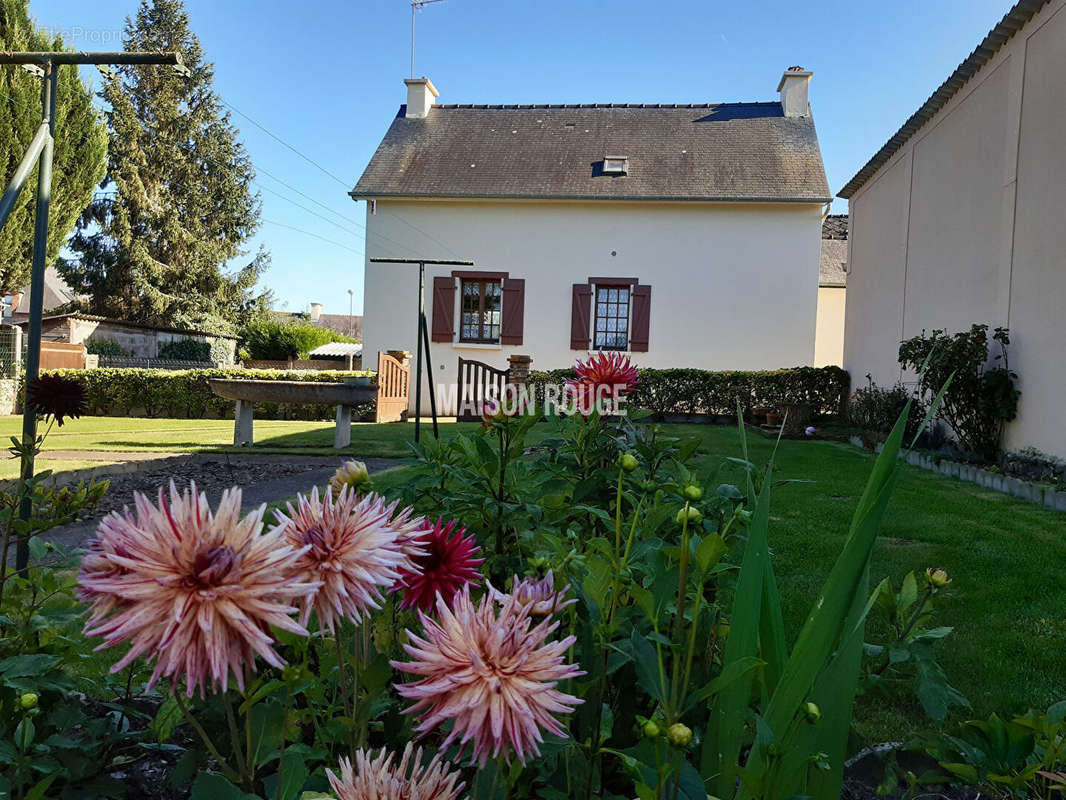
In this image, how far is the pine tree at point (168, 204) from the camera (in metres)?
24.6

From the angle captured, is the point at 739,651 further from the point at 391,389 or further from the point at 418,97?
the point at 418,97

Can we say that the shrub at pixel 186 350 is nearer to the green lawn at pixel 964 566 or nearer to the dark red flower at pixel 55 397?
the green lawn at pixel 964 566

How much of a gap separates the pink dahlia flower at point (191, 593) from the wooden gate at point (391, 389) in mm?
10808

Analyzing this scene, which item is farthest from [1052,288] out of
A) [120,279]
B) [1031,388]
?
[120,279]

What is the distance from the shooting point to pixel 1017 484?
18.3 feet

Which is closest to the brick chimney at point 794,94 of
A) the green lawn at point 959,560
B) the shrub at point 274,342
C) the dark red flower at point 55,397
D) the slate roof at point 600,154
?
the slate roof at point 600,154

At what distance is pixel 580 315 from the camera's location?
14.0m

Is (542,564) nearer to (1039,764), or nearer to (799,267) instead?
(1039,764)

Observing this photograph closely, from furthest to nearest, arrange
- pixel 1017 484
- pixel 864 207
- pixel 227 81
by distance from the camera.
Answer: pixel 227 81, pixel 864 207, pixel 1017 484

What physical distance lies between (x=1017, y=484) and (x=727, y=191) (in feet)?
30.7

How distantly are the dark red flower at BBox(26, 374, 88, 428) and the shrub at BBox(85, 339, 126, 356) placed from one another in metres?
20.9

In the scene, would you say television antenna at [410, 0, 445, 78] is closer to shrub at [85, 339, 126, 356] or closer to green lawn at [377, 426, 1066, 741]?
shrub at [85, 339, 126, 356]

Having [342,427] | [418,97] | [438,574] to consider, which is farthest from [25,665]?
[418,97]

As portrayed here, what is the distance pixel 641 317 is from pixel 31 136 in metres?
14.7
